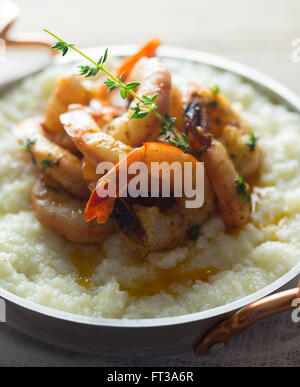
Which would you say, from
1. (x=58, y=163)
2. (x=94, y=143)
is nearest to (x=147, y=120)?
(x=94, y=143)

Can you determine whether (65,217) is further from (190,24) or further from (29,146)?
(190,24)

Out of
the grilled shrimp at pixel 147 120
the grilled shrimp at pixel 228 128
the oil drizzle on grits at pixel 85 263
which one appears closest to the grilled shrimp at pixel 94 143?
the grilled shrimp at pixel 147 120

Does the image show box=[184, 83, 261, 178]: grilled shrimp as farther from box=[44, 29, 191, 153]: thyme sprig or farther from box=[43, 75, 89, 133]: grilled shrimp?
box=[43, 75, 89, 133]: grilled shrimp

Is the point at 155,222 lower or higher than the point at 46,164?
lower

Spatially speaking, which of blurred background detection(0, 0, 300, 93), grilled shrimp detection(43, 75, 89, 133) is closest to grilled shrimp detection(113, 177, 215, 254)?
grilled shrimp detection(43, 75, 89, 133)

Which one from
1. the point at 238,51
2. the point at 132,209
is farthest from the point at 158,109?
the point at 238,51
